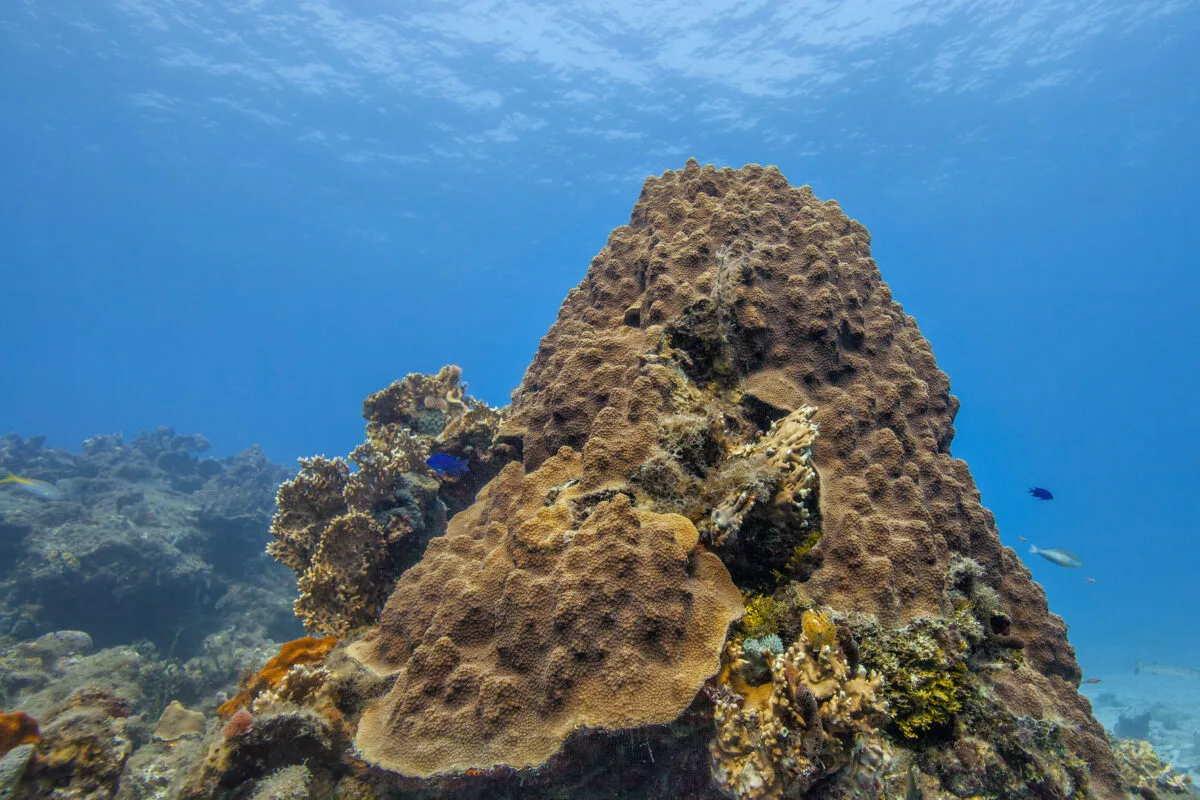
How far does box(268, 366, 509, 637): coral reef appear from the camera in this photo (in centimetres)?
685

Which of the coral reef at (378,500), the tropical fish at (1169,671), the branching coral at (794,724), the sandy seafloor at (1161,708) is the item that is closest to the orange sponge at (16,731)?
the coral reef at (378,500)

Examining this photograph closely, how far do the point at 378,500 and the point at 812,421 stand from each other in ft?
21.1

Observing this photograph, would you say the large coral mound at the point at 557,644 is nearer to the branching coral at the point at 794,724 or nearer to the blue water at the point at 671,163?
the branching coral at the point at 794,724

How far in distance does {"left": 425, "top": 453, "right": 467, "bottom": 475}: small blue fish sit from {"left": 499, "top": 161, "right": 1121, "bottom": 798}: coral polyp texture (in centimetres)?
177

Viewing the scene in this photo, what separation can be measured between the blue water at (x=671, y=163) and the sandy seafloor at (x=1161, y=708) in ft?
17.8

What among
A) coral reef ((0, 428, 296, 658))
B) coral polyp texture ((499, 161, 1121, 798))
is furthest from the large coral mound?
coral reef ((0, 428, 296, 658))

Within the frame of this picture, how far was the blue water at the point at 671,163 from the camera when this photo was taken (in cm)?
4638

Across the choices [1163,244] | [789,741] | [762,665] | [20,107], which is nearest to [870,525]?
[762,665]

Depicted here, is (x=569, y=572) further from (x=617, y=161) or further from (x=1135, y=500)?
(x=1135, y=500)

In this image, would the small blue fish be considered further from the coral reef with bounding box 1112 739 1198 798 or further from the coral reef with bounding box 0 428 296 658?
the coral reef with bounding box 0 428 296 658

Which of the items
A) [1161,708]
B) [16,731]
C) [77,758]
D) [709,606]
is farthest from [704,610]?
[1161,708]

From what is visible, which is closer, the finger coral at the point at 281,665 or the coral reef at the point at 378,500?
the finger coral at the point at 281,665

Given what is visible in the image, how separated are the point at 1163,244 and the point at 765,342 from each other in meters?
147

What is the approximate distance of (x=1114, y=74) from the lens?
4991 centimetres
